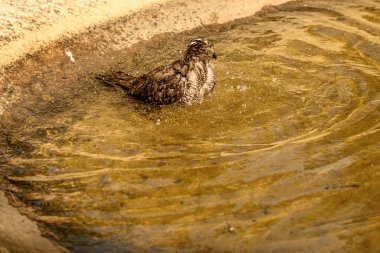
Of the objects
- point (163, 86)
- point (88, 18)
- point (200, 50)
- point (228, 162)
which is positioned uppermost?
point (88, 18)

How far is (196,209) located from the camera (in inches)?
158

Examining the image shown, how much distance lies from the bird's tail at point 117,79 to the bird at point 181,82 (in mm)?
13

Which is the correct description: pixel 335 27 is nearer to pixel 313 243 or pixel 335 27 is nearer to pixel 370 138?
pixel 370 138

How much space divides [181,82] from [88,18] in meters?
2.37

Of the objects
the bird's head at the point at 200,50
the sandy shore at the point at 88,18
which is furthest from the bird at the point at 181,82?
the sandy shore at the point at 88,18

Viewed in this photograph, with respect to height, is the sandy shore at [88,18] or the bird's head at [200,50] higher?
the sandy shore at [88,18]

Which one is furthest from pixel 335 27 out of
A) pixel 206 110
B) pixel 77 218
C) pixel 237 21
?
pixel 77 218

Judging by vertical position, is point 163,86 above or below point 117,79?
below

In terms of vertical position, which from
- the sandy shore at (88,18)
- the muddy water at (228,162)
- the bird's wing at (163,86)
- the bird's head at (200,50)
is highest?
the sandy shore at (88,18)

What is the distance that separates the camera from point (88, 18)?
24.8ft

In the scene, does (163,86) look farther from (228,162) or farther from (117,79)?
(228,162)

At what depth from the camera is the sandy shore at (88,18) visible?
6629mm

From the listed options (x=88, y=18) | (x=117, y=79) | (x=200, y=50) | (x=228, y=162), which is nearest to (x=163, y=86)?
(x=200, y=50)

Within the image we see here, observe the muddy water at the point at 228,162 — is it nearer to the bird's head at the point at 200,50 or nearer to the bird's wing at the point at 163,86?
the bird's wing at the point at 163,86
